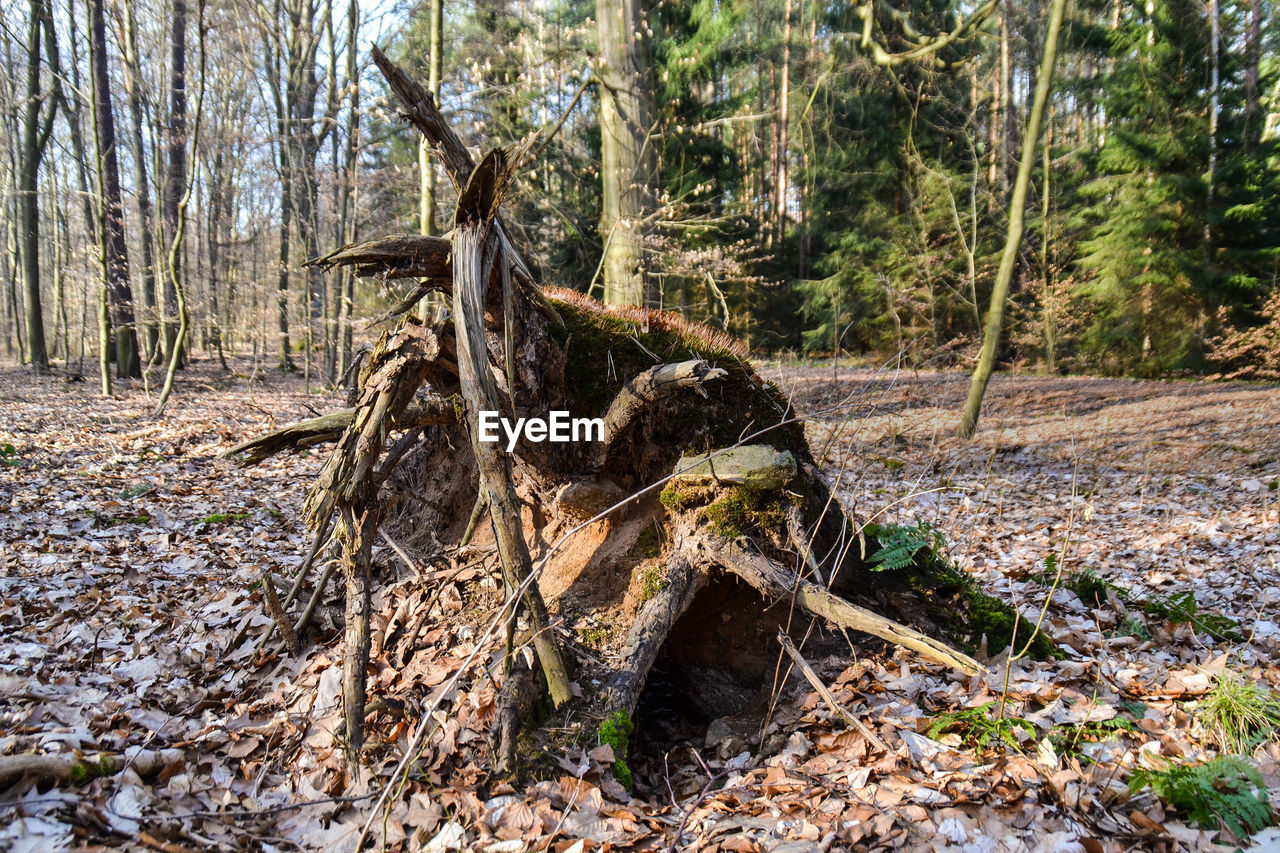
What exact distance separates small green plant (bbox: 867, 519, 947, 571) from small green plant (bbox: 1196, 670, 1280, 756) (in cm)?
129

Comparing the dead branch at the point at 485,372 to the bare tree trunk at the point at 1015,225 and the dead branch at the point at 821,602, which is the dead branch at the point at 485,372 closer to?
the dead branch at the point at 821,602

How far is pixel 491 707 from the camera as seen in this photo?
9.88 ft

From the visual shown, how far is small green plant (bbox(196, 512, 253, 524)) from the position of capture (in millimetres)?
6008

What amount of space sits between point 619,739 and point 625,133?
23.3 ft

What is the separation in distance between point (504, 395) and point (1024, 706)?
2.85m

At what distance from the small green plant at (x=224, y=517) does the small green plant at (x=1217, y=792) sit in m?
6.78

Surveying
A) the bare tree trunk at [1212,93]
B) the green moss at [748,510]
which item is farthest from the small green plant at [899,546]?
the bare tree trunk at [1212,93]

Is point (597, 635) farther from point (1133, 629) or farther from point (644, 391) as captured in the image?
point (1133, 629)

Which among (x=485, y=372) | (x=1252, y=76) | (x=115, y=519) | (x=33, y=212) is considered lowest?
(x=115, y=519)

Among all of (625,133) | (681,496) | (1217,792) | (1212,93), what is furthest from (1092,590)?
(1212,93)

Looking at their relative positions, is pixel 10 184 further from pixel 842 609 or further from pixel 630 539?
pixel 842 609

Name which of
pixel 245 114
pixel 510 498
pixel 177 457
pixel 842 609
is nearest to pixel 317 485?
pixel 510 498

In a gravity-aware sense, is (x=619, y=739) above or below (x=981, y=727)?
below

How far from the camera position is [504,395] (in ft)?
10.9
